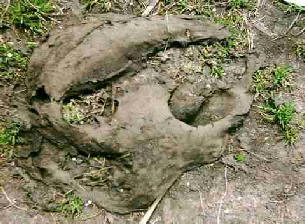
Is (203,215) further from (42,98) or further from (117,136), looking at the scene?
(42,98)

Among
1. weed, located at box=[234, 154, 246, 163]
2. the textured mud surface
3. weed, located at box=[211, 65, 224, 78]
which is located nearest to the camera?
the textured mud surface

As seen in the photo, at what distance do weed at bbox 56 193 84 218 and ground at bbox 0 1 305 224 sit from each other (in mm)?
27

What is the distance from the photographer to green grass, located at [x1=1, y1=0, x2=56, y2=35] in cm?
348

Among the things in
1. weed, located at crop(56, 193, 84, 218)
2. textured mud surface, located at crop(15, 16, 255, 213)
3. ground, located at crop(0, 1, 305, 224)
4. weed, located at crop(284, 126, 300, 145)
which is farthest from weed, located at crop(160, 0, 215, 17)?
weed, located at crop(56, 193, 84, 218)

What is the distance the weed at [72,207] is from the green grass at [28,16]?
1216mm

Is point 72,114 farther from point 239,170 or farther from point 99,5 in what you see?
point 239,170

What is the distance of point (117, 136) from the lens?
3.05 m

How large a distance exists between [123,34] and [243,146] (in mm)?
1096

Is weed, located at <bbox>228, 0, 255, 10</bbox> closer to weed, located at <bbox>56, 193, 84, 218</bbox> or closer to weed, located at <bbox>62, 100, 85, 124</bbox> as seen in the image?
weed, located at <bbox>62, 100, 85, 124</bbox>

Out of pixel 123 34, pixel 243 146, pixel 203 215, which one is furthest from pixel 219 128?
pixel 123 34

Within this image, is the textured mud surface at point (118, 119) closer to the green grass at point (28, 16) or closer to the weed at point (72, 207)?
the weed at point (72, 207)

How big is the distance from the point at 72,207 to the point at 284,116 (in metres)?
1.53

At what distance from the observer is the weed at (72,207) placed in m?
3.11

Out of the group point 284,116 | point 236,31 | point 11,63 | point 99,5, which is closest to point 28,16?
point 11,63
